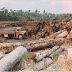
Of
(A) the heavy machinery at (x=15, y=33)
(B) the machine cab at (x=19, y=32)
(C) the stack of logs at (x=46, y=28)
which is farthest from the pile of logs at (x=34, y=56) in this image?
(C) the stack of logs at (x=46, y=28)

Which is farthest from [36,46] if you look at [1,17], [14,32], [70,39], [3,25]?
[1,17]

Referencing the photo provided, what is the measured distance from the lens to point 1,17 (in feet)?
98.8

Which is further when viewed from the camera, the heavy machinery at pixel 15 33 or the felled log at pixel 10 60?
the heavy machinery at pixel 15 33

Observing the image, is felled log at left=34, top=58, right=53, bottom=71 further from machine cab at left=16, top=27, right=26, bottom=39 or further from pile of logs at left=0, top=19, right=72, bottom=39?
pile of logs at left=0, top=19, right=72, bottom=39

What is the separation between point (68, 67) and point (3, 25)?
15.2m

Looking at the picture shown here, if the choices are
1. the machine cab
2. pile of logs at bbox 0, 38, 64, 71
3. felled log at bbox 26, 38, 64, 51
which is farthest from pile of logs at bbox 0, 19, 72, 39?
pile of logs at bbox 0, 38, 64, 71

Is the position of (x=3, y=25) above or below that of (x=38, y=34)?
above

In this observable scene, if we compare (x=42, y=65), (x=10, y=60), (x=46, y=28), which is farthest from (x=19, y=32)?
(x=10, y=60)

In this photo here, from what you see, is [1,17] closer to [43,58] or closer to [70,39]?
[70,39]

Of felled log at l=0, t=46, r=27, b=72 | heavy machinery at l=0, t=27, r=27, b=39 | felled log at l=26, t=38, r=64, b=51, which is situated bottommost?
heavy machinery at l=0, t=27, r=27, b=39

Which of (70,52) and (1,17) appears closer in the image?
(70,52)

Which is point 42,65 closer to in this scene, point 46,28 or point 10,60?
point 10,60

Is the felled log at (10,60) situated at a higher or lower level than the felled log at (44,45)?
higher

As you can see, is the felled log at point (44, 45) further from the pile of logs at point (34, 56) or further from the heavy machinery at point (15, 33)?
the heavy machinery at point (15, 33)
